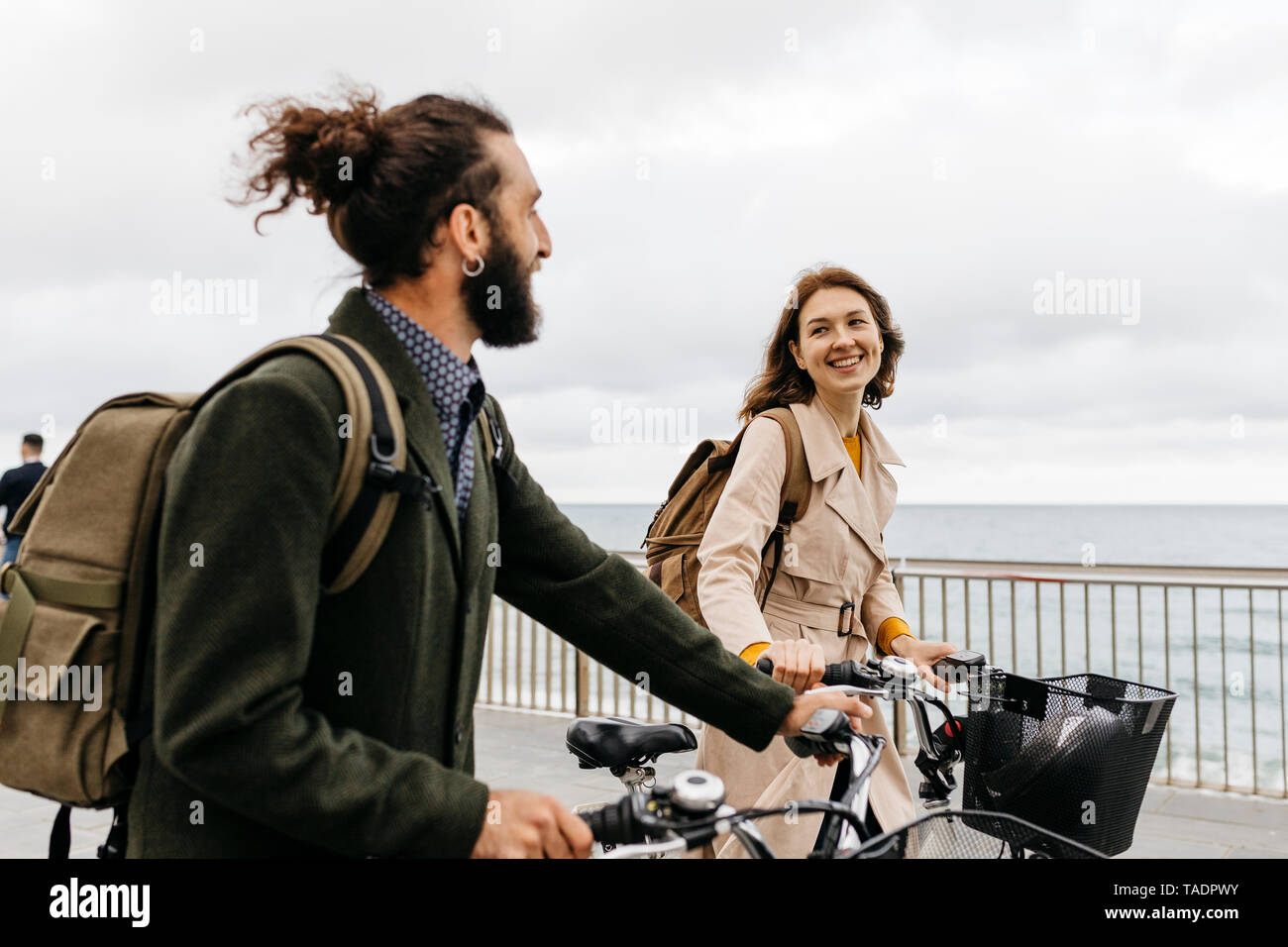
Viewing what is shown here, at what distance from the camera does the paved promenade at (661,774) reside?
5254mm

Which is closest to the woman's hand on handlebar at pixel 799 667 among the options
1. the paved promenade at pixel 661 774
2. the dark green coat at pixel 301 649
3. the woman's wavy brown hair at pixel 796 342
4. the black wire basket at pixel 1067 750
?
the black wire basket at pixel 1067 750

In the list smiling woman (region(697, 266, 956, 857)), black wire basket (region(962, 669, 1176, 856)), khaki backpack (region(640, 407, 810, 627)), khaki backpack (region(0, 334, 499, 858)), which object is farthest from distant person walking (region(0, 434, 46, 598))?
black wire basket (region(962, 669, 1176, 856))

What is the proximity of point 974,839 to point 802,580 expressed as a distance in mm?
1347

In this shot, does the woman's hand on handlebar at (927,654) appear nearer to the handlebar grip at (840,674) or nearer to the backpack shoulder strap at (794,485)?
the handlebar grip at (840,674)

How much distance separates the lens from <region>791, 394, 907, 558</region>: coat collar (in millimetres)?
3074

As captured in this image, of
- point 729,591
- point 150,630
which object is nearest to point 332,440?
point 150,630

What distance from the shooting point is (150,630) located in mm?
1415

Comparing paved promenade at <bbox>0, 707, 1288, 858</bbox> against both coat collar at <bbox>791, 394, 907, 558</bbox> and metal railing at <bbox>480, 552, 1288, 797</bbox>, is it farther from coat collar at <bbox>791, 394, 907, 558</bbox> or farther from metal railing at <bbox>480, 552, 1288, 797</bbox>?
coat collar at <bbox>791, 394, 907, 558</bbox>

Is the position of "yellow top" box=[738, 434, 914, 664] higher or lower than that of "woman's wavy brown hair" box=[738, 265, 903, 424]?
lower

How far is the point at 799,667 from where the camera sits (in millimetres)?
2189

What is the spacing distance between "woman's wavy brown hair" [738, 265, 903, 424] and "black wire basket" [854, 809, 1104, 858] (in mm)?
1807

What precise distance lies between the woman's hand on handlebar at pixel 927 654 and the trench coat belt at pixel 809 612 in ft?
0.65

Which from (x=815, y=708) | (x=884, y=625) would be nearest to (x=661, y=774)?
(x=884, y=625)
